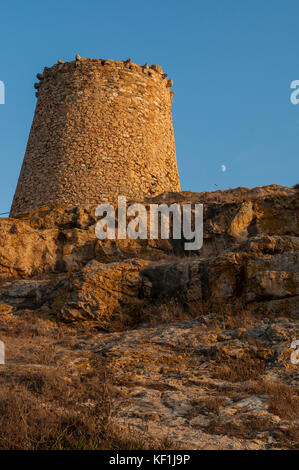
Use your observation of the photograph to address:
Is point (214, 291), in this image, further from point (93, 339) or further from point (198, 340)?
point (93, 339)

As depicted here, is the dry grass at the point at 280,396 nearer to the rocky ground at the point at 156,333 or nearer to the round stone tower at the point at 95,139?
the rocky ground at the point at 156,333

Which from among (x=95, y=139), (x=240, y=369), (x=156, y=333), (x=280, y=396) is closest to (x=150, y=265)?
(x=156, y=333)

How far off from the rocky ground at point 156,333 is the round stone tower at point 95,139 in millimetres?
3695

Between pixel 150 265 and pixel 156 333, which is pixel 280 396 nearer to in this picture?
pixel 156 333

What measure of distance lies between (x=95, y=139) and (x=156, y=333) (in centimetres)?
1016

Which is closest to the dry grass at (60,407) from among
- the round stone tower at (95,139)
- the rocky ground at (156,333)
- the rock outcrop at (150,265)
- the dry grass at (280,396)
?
the rocky ground at (156,333)

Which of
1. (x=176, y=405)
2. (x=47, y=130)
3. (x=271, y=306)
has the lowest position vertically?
(x=176, y=405)

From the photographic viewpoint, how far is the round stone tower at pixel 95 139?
1462 centimetres

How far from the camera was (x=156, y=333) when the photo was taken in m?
6.36

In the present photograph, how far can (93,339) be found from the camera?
665 centimetres

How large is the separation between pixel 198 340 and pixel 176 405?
1684 millimetres

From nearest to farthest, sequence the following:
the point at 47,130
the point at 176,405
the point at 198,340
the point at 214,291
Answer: the point at 176,405, the point at 198,340, the point at 214,291, the point at 47,130
